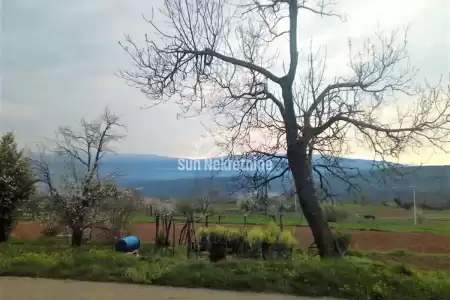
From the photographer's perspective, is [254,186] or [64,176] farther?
[64,176]

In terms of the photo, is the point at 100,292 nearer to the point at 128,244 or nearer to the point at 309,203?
the point at 128,244

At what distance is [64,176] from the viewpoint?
9.47 meters

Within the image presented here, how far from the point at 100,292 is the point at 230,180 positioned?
3.09 metres

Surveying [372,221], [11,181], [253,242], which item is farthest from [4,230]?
[372,221]

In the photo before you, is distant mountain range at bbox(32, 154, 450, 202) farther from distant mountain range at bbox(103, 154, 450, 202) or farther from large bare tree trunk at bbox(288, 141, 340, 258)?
large bare tree trunk at bbox(288, 141, 340, 258)

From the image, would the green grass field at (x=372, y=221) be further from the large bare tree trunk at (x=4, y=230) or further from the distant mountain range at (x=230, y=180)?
the large bare tree trunk at (x=4, y=230)

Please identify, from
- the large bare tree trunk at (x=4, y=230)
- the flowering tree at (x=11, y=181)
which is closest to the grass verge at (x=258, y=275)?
the large bare tree trunk at (x=4, y=230)

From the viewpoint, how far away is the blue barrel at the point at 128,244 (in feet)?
25.7

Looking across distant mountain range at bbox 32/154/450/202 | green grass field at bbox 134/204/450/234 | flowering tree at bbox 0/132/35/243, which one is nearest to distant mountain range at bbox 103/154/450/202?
distant mountain range at bbox 32/154/450/202

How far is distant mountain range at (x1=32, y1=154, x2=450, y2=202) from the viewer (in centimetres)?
648

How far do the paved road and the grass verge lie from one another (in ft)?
0.59

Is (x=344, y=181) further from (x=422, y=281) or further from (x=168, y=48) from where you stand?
(x=168, y=48)

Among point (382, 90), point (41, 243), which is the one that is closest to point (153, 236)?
point (41, 243)

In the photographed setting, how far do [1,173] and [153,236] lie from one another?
163 inches
